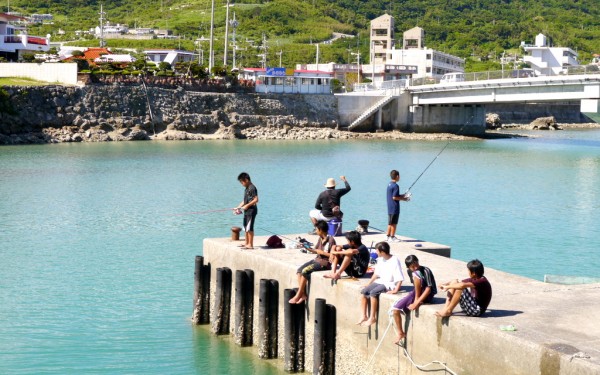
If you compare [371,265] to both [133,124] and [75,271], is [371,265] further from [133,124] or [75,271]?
[133,124]

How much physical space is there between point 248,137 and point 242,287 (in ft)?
196

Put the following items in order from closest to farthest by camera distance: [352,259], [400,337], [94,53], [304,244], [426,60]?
[400,337] → [352,259] → [304,244] → [94,53] → [426,60]

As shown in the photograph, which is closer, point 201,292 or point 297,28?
point 201,292

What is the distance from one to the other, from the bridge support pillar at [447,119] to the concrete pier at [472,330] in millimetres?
67545

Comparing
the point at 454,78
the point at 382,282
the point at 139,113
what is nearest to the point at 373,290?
the point at 382,282

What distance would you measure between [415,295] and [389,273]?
788mm

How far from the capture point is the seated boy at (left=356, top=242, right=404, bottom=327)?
13461 mm

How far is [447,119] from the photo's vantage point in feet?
278

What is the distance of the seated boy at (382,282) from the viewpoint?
1346cm

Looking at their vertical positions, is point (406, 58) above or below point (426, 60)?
above

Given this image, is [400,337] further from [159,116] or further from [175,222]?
[159,116]

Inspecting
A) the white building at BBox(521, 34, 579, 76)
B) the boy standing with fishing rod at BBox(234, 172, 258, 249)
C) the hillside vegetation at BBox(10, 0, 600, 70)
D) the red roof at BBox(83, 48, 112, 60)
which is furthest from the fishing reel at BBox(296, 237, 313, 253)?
the hillside vegetation at BBox(10, 0, 600, 70)

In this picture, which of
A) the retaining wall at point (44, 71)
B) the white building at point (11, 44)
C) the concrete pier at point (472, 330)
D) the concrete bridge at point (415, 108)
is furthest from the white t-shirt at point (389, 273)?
the white building at point (11, 44)

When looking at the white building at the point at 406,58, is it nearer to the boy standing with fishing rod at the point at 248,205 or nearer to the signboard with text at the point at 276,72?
the signboard with text at the point at 276,72
